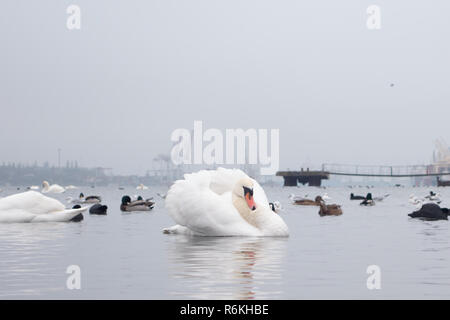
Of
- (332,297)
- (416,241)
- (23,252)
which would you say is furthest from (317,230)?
(332,297)

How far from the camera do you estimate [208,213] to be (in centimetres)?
2547

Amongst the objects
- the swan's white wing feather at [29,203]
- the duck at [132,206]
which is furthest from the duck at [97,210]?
the swan's white wing feather at [29,203]

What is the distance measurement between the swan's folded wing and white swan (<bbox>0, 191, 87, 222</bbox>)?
881 centimetres

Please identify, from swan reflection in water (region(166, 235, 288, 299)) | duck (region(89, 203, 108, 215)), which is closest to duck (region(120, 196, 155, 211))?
duck (region(89, 203, 108, 215))

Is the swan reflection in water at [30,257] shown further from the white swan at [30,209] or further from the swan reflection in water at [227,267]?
the swan reflection in water at [227,267]

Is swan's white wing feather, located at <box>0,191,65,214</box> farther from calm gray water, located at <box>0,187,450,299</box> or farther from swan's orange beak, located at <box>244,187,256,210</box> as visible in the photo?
swan's orange beak, located at <box>244,187,256,210</box>

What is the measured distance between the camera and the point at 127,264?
19141 mm

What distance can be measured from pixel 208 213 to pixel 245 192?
4.71 ft

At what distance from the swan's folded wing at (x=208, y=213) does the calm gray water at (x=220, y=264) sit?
0.52m

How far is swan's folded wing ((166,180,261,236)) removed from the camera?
83.4ft

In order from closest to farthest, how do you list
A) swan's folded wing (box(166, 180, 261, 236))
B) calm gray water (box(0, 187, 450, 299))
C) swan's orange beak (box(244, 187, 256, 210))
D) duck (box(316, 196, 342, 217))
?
calm gray water (box(0, 187, 450, 299)), swan's folded wing (box(166, 180, 261, 236)), swan's orange beak (box(244, 187, 256, 210)), duck (box(316, 196, 342, 217))

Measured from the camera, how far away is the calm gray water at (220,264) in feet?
49.0

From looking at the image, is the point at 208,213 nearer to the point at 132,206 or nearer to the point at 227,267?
the point at 227,267

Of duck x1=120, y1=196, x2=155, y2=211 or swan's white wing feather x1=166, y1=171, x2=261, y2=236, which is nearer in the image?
swan's white wing feather x1=166, y1=171, x2=261, y2=236
